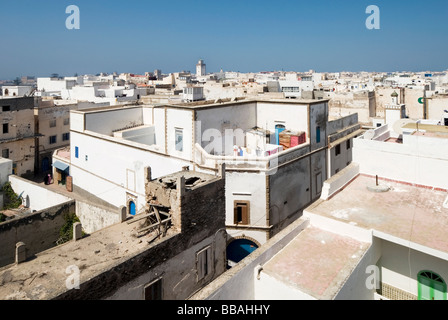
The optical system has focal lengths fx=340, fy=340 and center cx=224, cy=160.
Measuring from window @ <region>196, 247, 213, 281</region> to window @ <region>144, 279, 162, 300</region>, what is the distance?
6.36ft

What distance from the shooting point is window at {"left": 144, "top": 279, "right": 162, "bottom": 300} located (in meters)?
11.2

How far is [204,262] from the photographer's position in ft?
44.3

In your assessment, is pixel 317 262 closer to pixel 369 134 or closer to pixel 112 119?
pixel 369 134

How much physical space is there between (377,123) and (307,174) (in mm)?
18547

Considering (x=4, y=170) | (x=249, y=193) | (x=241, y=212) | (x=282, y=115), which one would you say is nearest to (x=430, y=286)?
(x=249, y=193)

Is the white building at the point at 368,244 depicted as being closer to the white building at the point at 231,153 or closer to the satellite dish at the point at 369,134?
the satellite dish at the point at 369,134

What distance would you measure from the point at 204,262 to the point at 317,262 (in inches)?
221

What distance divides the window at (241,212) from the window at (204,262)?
12.4ft

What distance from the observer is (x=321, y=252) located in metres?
9.66

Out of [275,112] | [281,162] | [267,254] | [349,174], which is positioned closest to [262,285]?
[267,254]

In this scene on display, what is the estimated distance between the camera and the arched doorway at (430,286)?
975 centimetres

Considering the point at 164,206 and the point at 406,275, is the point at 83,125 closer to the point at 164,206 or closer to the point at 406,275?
the point at 164,206

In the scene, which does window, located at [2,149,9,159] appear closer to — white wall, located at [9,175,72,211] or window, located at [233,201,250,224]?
white wall, located at [9,175,72,211]

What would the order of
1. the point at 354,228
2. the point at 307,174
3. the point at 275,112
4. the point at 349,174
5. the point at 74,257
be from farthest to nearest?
the point at 275,112 → the point at 307,174 → the point at 349,174 → the point at 74,257 → the point at 354,228
